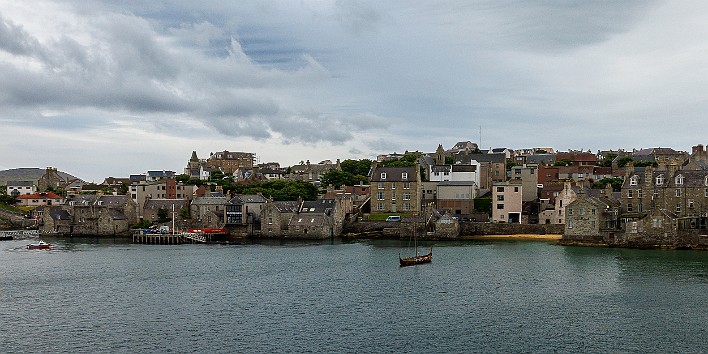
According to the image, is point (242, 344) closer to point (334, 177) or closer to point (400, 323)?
point (400, 323)

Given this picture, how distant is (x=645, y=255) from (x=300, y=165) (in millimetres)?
142971

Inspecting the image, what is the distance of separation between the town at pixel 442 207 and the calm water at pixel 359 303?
27.0ft

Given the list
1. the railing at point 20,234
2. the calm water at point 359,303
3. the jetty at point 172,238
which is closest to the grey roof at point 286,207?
the jetty at point 172,238

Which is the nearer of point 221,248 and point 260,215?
point 221,248

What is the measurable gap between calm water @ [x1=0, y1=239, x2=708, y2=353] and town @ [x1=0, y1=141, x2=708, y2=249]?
8221 mm

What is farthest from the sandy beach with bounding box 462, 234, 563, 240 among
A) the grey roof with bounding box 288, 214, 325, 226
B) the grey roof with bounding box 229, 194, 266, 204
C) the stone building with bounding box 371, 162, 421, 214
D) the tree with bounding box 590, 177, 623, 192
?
the grey roof with bounding box 229, 194, 266, 204

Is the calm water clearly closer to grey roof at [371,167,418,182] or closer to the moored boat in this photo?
the moored boat

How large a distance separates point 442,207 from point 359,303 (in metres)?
55.6

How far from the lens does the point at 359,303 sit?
4153cm

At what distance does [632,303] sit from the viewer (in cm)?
4009

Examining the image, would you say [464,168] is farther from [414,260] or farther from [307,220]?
[414,260]

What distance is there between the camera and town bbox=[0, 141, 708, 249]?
72.1 metres

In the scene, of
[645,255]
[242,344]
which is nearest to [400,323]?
[242,344]

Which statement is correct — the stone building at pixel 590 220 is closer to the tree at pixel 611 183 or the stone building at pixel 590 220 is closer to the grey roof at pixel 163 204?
the tree at pixel 611 183
